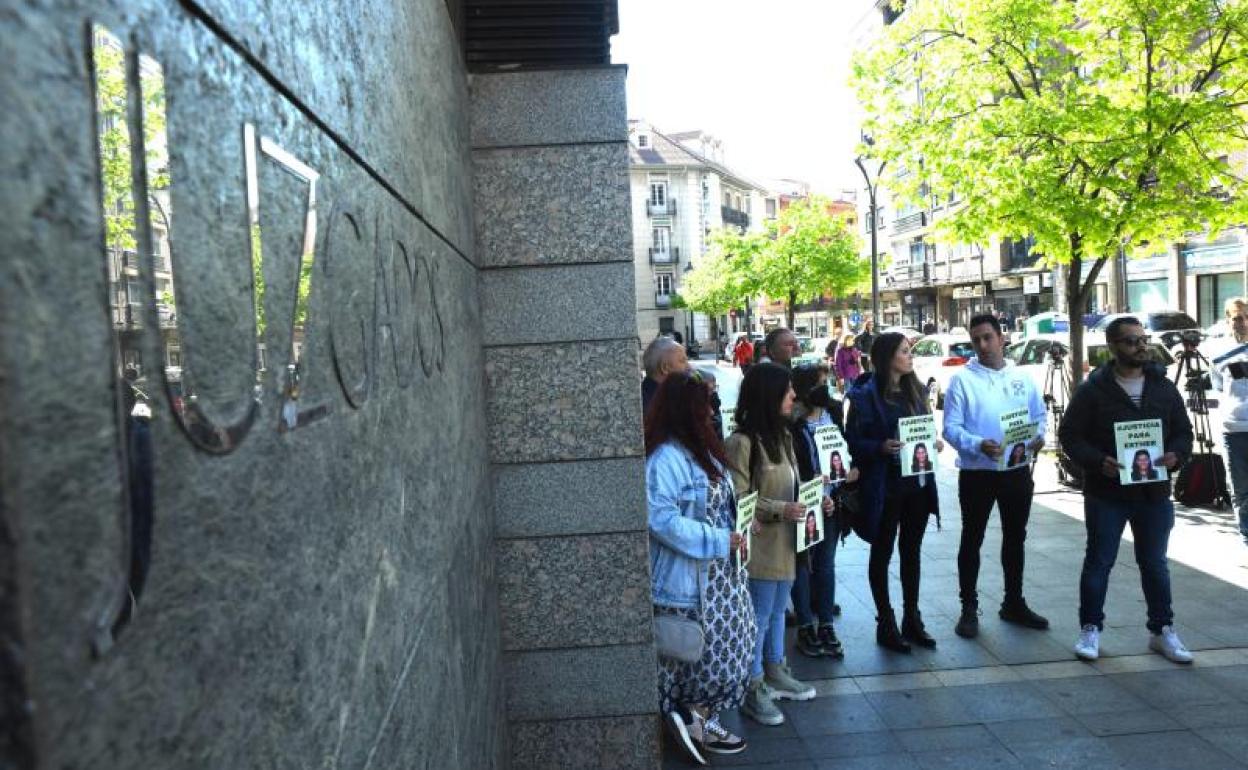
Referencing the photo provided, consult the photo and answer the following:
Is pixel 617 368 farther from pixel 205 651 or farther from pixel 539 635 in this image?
pixel 205 651

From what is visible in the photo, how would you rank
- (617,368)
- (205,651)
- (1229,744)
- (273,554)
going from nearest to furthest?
1. (205,651)
2. (273,554)
3. (617,368)
4. (1229,744)

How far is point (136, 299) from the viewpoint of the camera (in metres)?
0.91

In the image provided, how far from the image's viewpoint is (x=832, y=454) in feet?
19.9

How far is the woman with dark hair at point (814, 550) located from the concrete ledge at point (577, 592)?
190 centimetres

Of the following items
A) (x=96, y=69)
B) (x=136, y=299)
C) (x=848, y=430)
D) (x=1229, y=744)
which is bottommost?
(x=1229, y=744)

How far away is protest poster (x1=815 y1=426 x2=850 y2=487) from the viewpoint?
600 centimetres

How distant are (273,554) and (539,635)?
10.3 ft

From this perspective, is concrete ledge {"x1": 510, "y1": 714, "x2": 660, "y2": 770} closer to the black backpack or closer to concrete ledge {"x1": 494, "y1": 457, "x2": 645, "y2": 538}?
concrete ledge {"x1": 494, "y1": 457, "x2": 645, "y2": 538}

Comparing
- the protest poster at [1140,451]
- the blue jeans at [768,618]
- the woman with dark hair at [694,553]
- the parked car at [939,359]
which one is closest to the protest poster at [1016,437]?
the protest poster at [1140,451]

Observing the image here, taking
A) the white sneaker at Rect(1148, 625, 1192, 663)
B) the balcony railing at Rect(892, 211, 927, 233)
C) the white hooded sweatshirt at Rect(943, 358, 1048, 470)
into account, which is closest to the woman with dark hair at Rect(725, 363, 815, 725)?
the white hooded sweatshirt at Rect(943, 358, 1048, 470)

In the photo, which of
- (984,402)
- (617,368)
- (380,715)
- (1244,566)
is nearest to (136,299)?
(380,715)

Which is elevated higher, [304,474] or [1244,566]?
[304,474]

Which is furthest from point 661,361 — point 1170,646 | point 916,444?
point 1170,646

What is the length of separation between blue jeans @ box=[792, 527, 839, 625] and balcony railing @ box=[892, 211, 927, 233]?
53.3 meters
